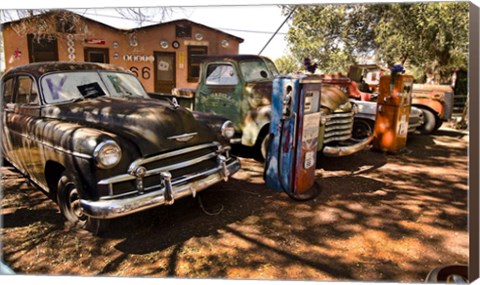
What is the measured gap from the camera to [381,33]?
4.38 metres

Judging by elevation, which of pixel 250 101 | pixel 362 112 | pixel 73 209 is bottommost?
pixel 73 209

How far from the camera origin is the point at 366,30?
13.8ft

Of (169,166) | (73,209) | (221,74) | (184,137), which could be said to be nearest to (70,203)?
(73,209)

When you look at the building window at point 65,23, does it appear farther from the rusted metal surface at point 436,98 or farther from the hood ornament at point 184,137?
the rusted metal surface at point 436,98

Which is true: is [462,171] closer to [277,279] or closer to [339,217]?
[339,217]

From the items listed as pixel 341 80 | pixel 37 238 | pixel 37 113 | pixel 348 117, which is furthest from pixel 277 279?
pixel 341 80

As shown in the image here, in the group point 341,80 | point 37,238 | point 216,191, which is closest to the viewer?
point 37,238

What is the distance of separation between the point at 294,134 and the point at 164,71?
1.95 meters

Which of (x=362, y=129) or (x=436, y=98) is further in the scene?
(x=436, y=98)

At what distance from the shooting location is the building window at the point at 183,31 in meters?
3.48

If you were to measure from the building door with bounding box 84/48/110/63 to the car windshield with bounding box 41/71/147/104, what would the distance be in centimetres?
39

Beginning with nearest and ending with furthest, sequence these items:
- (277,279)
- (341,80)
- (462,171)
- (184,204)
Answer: (277,279) → (184,204) → (462,171) → (341,80)

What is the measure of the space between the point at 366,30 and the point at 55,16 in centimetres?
355

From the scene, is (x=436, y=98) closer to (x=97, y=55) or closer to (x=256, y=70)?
(x=256, y=70)
